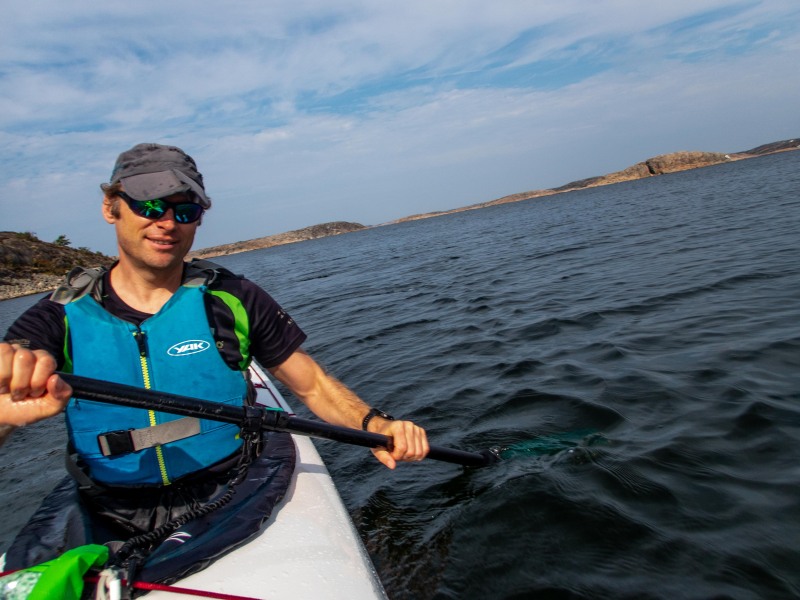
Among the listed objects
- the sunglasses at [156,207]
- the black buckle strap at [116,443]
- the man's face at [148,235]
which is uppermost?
the sunglasses at [156,207]

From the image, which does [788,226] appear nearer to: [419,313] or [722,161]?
[419,313]

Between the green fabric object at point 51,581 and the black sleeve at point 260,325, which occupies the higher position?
the black sleeve at point 260,325

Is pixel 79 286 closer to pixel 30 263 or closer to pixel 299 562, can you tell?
pixel 299 562

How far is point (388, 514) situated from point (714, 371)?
12.1 ft

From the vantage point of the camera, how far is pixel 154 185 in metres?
2.65

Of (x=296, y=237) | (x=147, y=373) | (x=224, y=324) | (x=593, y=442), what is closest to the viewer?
(x=147, y=373)

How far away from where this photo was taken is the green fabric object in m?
1.71

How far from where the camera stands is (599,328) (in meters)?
7.44

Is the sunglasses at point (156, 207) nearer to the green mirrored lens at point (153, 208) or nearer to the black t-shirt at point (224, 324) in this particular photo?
the green mirrored lens at point (153, 208)

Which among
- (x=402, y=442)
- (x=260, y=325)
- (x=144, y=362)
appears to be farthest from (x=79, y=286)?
(x=402, y=442)

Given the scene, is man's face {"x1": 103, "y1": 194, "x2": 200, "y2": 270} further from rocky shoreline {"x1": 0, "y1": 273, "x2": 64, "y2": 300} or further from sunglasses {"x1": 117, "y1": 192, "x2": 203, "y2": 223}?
rocky shoreline {"x1": 0, "y1": 273, "x2": 64, "y2": 300}

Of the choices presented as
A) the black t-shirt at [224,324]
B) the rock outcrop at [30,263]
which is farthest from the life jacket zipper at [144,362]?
the rock outcrop at [30,263]

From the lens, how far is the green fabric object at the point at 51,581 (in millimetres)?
1709

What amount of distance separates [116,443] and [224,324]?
33.3 inches
